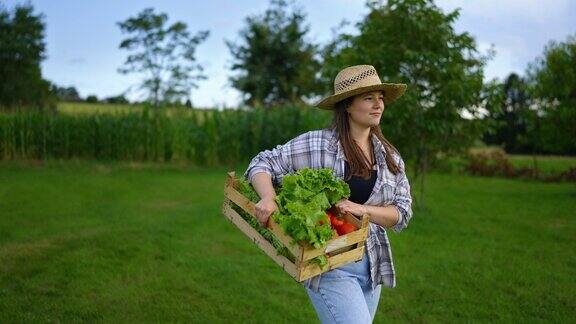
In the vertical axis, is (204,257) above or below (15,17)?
below

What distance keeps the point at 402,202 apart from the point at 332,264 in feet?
2.28

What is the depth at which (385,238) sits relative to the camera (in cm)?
332

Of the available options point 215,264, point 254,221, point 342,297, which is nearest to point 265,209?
point 254,221

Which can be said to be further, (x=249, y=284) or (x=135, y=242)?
(x=135, y=242)

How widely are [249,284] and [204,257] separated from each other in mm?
1319

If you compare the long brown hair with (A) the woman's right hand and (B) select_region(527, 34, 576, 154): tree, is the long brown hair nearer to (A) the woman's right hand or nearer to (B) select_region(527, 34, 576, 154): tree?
(A) the woman's right hand

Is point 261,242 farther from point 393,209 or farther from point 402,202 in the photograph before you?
point 402,202

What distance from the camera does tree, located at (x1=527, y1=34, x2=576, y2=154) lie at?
1617 cm

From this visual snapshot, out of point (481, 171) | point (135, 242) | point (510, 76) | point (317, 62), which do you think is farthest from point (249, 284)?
point (510, 76)

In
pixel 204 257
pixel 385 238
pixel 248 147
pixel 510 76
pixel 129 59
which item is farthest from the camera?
pixel 510 76

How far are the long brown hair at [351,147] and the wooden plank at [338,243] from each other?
463 mm

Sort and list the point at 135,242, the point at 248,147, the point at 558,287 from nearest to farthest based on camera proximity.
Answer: the point at 558,287, the point at 135,242, the point at 248,147

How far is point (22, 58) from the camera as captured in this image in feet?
107

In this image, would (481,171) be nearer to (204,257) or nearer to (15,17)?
(204,257)
